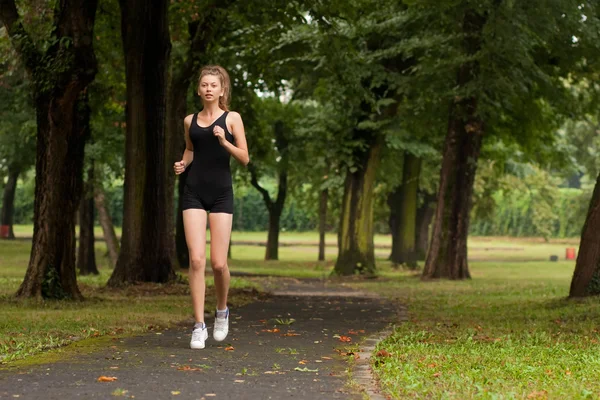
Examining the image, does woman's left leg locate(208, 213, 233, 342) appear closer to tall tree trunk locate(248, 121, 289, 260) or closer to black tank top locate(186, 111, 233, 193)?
black tank top locate(186, 111, 233, 193)

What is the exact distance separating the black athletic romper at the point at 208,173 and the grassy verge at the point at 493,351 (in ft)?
6.30

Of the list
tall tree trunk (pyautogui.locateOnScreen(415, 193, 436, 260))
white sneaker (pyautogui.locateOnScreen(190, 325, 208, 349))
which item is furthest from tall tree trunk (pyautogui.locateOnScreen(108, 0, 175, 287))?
tall tree trunk (pyautogui.locateOnScreen(415, 193, 436, 260))

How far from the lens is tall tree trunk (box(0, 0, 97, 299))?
631 inches

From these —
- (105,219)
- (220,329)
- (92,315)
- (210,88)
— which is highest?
(210,88)

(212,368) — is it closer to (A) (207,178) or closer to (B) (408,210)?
(A) (207,178)

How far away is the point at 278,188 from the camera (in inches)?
1924

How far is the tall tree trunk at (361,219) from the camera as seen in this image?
33500 millimetres

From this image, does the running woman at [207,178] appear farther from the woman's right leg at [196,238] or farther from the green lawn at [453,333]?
the green lawn at [453,333]

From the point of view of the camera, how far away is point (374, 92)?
109 feet

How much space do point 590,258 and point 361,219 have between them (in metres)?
17.1

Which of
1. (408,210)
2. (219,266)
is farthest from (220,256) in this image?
(408,210)

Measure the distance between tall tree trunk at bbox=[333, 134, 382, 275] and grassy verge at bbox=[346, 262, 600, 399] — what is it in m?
13.1

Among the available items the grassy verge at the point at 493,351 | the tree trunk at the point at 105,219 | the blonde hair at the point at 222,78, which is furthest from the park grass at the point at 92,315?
the tree trunk at the point at 105,219

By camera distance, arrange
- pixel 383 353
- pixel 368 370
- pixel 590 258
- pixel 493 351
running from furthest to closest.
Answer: pixel 590 258
pixel 493 351
pixel 383 353
pixel 368 370
